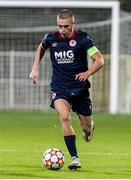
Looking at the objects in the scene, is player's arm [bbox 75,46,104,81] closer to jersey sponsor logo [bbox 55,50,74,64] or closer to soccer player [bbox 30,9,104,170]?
soccer player [bbox 30,9,104,170]

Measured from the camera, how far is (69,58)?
12750 mm

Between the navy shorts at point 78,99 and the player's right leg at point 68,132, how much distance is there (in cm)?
20

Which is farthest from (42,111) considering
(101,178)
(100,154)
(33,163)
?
(101,178)

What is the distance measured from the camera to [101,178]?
11250 mm

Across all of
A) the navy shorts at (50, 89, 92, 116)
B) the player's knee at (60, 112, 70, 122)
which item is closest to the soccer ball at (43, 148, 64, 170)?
the player's knee at (60, 112, 70, 122)

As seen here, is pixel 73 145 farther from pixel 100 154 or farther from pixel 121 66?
Answer: pixel 121 66

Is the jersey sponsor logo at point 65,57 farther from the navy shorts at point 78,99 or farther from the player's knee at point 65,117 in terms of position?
the player's knee at point 65,117

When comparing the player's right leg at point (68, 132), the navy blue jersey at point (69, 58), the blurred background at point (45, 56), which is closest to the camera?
the player's right leg at point (68, 132)

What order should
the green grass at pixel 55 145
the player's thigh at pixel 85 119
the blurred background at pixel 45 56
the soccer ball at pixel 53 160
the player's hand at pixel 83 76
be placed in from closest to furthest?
the green grass at pixel 55 145, the soccer ball at pixel 53 160, the player's hand at pixel 83 76, the player's thigh at pixel 85 119, the blurred background at pixel 45 56

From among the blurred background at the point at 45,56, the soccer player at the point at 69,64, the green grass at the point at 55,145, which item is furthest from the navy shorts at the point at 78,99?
the blurred background at the point at 45,56

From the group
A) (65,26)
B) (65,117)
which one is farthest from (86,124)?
(65,26)

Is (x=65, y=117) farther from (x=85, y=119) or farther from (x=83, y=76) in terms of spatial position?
(x=85, y=119)

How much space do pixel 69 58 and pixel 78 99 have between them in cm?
74

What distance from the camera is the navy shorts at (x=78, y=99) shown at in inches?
501
